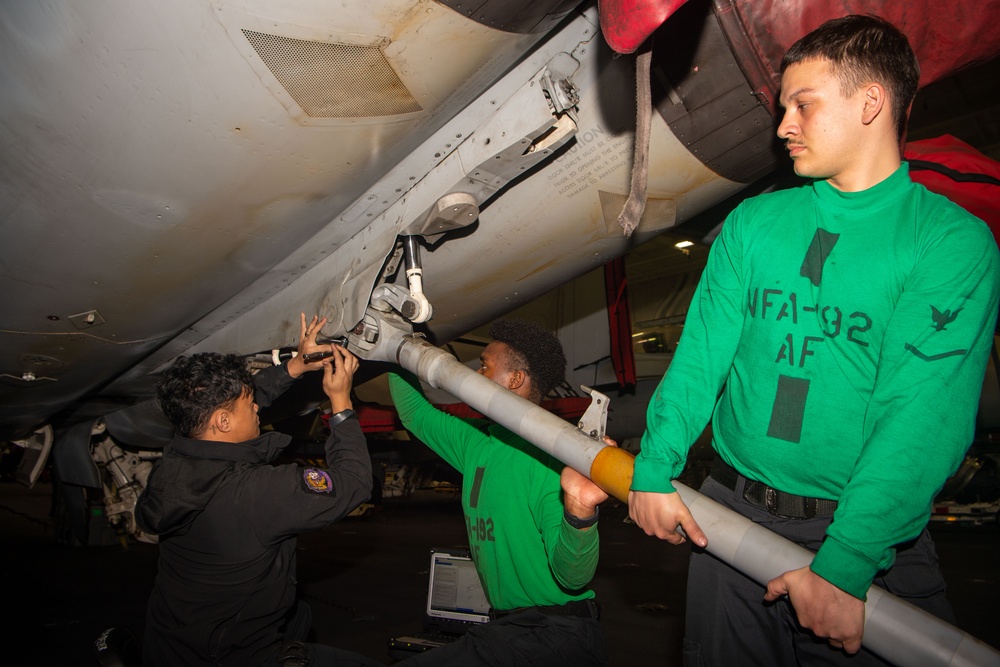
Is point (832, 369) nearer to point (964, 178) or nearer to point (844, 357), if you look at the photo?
point (844, 357)

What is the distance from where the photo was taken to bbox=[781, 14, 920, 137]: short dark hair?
1.10 meters

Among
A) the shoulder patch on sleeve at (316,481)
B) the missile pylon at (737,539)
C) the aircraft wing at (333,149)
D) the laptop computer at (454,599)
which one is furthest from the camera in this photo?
the laptop computer at (454,599)

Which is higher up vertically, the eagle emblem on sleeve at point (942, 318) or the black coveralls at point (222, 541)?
the eagle emblem on sleeve at point (942, 318)

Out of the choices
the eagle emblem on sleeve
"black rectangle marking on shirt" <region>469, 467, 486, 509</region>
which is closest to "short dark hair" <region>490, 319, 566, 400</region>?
"black rectangle marking on shirt" <region>469, 467, 486, 509</region>

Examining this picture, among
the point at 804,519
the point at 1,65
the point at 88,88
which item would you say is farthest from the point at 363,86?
the point at 804,519

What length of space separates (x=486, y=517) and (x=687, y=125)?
150cm

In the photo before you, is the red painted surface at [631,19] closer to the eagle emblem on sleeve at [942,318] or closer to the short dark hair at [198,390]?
the eagle emblem on sleeve at [942,318]

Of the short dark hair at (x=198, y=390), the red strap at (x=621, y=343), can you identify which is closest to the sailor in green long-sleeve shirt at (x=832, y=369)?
the short dark hair at (x=198, y=390)

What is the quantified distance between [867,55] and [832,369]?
1.96ft

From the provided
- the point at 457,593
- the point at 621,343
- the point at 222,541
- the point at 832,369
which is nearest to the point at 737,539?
the point at 832,369

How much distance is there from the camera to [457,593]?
2.91m

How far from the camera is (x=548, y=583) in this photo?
1.97 metres

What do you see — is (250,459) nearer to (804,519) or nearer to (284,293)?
(284,293)

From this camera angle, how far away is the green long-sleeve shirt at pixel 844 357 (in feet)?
3.10
